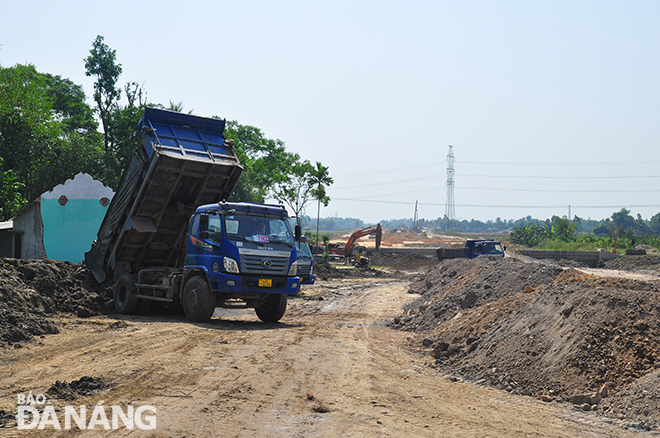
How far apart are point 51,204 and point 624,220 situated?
138m

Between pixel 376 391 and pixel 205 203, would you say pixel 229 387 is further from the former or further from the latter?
pixel 205 203

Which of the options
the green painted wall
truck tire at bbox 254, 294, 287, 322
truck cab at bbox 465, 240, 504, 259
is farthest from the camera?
truck cab at bbox 465, 240, 504, 259

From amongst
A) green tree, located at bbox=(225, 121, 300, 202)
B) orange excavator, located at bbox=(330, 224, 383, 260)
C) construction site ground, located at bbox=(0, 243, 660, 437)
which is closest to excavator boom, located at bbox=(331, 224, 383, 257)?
orange excavator, located at bbox=(330, 224, 383, 260)

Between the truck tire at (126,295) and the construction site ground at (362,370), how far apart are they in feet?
4.13

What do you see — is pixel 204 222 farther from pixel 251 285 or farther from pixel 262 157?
pixel 262 157

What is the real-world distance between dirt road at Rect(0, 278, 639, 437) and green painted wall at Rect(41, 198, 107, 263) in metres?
13.3

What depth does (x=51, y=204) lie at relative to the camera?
25.1 m

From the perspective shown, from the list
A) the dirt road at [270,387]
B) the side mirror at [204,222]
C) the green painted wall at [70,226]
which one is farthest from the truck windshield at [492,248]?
the side mirror at [204,222]

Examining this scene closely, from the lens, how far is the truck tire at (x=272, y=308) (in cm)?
1503

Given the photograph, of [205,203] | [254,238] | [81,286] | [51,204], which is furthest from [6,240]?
[254,238]

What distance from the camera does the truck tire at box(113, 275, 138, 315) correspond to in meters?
16.0

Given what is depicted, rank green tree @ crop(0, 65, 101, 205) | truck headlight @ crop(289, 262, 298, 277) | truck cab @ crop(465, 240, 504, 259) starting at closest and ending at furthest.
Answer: truck headlight @ crop(289, 262, 298, 277), green tree @ crop(0, 65, 101, 205), truck cab @ crop(465, 240, 504, 259)

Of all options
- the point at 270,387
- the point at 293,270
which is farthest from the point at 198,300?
the point at 270,387

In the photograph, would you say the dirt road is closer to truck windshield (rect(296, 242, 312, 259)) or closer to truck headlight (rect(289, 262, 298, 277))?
truck headlight (rect(289, 262, 298, 277))
